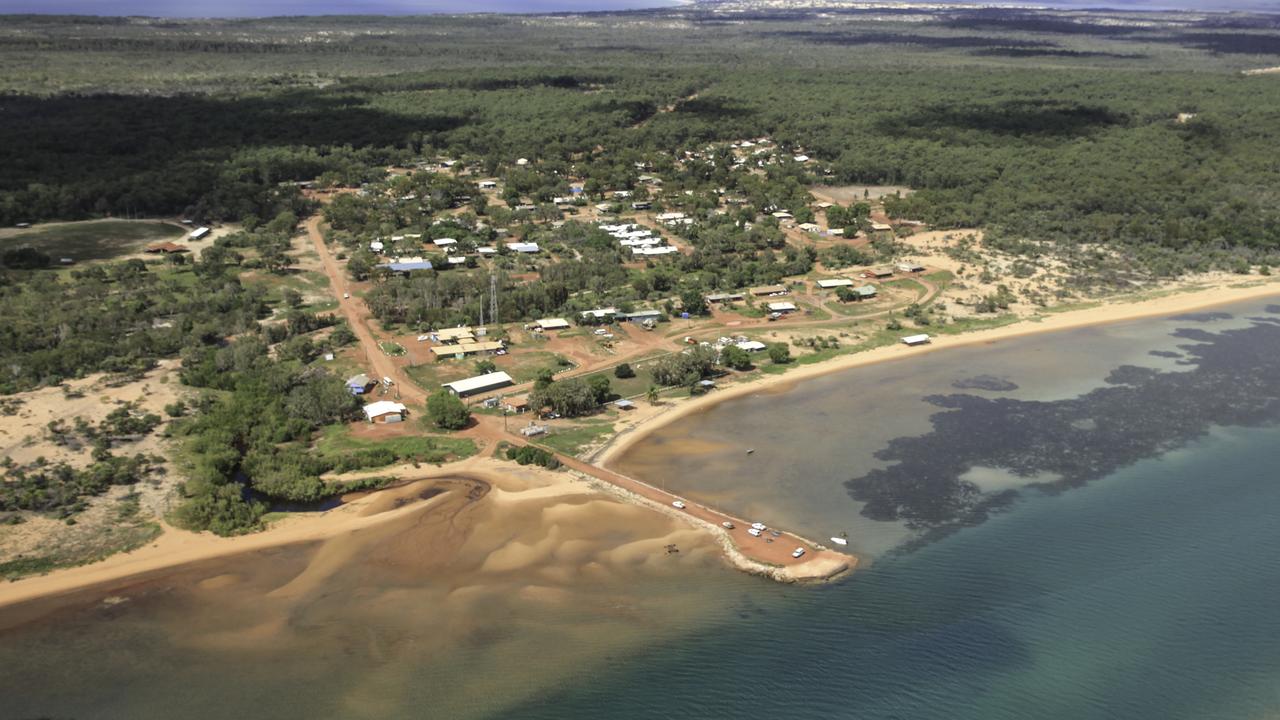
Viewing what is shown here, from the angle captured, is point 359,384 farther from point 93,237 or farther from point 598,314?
point 93,237

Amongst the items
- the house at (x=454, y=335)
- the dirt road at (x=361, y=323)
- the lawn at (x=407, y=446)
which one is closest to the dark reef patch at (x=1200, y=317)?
the house at (x=454, y=335)

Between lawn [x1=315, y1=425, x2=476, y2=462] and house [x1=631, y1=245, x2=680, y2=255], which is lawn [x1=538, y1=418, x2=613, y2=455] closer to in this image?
lawn [x1=315, y1=425, x2=476, y2=462]

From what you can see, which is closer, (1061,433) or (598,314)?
(1061,433)

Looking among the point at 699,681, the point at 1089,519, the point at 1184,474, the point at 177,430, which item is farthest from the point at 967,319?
the point at 177,430

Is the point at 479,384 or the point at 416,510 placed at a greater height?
the point at 479,384

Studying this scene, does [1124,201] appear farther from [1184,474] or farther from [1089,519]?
[1089,519]

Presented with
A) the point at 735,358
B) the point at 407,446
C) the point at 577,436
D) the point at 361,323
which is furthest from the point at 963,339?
the point at 361,323
